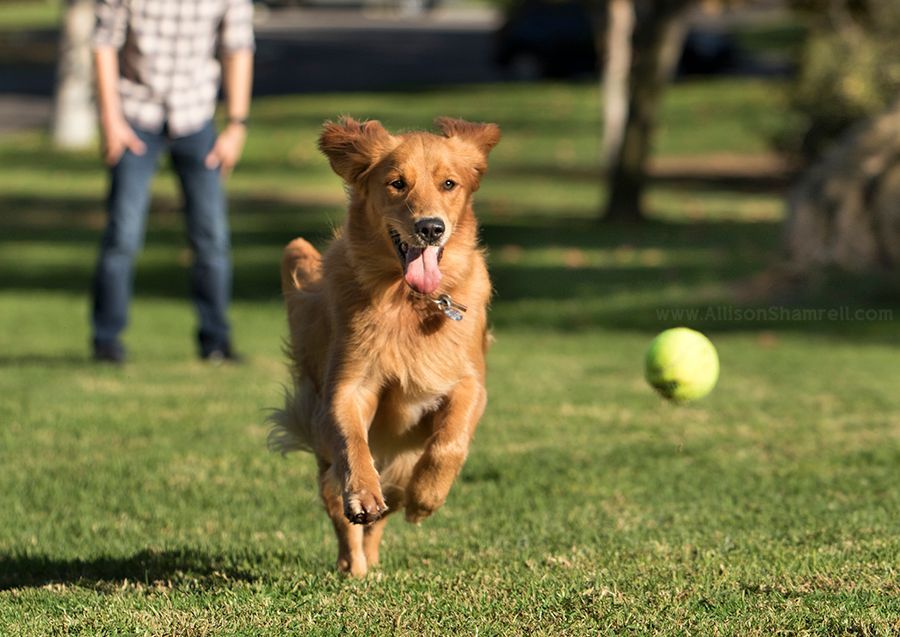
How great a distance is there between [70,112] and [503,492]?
22.6 m

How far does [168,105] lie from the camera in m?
8.75

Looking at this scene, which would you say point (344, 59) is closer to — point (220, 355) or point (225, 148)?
point (220, 355)

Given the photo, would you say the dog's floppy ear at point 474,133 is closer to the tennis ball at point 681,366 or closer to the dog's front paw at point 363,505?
the tennis ball at point 681,366

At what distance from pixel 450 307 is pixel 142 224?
4.72m

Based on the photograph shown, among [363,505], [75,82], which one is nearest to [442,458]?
[363,505]

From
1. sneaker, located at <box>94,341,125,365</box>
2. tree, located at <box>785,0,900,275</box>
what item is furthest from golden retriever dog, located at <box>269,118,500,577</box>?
tree, located at <box>785,0,900,275</box>

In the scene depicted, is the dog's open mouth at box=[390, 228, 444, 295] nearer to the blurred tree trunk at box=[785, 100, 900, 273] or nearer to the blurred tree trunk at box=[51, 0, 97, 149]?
the blurred tree trunk at box=[785, 100, 900, 273]

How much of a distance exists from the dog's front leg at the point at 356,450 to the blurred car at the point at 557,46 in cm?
3443

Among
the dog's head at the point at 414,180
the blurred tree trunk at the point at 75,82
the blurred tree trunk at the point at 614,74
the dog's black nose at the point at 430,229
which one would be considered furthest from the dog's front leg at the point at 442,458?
the blurred tree trunk at the point at 75,82

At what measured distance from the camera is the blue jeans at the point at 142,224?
883 cm

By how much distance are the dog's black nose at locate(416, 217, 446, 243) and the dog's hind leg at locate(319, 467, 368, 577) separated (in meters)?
0.87

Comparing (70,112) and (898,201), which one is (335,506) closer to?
(898,201)

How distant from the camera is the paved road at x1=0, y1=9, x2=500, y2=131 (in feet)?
120

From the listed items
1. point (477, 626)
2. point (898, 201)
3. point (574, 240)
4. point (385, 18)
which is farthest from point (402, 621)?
point (385, 18)
